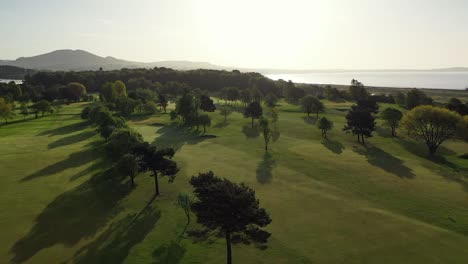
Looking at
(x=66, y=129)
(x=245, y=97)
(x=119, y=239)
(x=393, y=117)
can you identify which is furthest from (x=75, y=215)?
(x=245, y=97)

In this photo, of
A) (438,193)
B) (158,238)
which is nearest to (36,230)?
(158,238)

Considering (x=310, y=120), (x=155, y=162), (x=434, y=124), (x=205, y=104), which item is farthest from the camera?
(x=205, y=104)

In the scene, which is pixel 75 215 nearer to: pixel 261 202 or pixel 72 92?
pixel 261 202

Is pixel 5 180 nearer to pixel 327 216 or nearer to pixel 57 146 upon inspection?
pixel 57 146

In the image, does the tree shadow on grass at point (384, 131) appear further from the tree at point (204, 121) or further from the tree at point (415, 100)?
the tree at point (204, 121)

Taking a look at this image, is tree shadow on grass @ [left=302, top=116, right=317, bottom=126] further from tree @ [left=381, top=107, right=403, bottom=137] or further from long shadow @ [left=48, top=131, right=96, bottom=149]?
long shadow @ [left=48, top=131, right=96, bottom=149]

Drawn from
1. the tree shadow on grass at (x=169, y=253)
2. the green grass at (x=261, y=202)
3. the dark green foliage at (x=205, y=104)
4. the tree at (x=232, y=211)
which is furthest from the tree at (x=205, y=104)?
the tree at (x=232, y=211)
